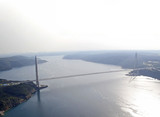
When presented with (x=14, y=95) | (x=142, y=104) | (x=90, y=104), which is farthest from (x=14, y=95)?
(x=142, y=104)

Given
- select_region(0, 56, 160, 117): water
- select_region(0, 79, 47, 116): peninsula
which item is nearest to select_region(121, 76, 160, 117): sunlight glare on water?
select_region(0, 56, 160, 117): water

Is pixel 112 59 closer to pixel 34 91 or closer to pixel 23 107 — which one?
pixel 34 91

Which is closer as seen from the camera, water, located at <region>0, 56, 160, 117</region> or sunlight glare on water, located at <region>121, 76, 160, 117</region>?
sunlight glare on water, located at <region>121, 76, 160, 117</region>

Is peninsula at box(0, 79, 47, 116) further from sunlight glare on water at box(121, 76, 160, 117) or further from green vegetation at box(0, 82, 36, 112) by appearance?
sunlight glare on water at box(121, 76, 160, 117)

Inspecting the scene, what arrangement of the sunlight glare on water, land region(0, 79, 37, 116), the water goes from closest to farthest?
the sunlight glare on water → the water → land region(0, 79, 37, 116)

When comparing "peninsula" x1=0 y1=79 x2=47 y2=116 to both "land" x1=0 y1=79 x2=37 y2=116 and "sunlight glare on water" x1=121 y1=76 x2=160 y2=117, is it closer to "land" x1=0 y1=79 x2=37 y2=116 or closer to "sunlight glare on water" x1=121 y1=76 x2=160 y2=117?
"land" x1=0 y1=79 x2=37 y2=116

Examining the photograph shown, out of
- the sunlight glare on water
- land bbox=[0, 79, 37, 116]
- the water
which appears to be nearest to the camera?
the sunlight glare on water

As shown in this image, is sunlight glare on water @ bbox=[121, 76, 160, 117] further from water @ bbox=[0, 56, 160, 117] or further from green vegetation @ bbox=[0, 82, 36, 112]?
green vegetation @ bbox=[0, 82, 36, 112]

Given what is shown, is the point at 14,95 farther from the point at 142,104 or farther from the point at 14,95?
the point at 142,104

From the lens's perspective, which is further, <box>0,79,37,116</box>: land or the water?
<box>0,79,37,116</box>: land

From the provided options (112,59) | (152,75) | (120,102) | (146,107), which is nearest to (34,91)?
(120,102)
